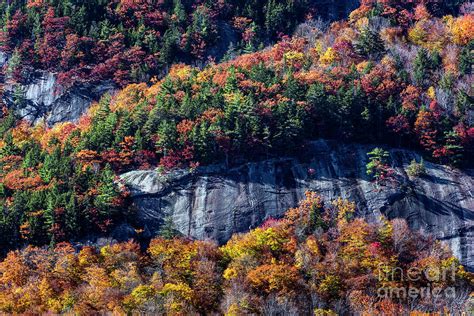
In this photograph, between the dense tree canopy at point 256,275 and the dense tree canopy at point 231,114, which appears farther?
the dense tree canopy at point 231,114

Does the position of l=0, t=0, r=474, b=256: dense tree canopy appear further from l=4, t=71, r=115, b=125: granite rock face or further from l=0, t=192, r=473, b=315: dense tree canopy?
l=0, t=192, r=473, b=315: dense tree canopy

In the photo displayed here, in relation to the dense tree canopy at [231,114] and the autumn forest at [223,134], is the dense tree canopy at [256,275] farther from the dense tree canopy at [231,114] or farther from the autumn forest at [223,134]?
the dense tree canopy at [231,114]

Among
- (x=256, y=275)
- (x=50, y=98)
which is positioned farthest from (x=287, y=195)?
(x=50, y=98)

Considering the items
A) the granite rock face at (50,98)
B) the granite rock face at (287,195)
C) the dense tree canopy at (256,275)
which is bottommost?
the dense tree canopy at (256,275)

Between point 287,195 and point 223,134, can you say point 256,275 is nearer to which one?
point 287,195

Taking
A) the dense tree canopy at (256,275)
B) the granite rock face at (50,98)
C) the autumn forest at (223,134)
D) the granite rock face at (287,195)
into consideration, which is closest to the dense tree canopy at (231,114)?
the autumn forest at (223,134)

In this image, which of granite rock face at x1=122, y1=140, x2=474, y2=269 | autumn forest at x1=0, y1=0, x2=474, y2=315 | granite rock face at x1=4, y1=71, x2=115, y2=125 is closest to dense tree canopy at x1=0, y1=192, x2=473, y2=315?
autumn forest at x1=0, y1=0, x2=474, y2=315

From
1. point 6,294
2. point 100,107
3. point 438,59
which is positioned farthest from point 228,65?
point 6,294

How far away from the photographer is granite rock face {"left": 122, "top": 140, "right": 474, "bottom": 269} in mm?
83500

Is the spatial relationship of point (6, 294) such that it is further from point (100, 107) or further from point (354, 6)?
point (354, 6)

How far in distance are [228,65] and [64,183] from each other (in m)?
37.1

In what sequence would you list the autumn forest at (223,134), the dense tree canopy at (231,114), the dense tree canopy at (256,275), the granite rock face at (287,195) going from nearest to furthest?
the dense tree canopy at (256,275) → the autumn forest at (223,134) → the dense tree canopy at (231,114) → the granite rock face at (287,195)

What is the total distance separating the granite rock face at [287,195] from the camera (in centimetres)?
8350

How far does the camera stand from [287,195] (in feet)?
283
